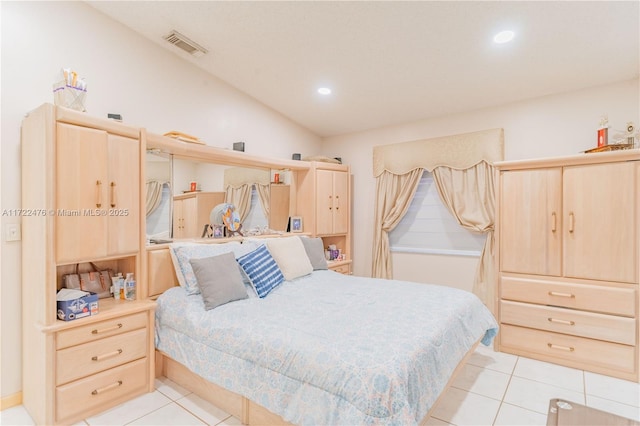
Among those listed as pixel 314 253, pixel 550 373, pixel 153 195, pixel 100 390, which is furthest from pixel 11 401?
pixel 550 373

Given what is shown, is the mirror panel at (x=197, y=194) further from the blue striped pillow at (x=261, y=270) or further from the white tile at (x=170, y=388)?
the white tile at (x=170, y=388)

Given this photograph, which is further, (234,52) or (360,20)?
(234,52)

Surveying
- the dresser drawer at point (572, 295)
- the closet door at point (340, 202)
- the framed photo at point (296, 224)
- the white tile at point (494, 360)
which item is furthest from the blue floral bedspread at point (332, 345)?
the closet door at point (340, 202)

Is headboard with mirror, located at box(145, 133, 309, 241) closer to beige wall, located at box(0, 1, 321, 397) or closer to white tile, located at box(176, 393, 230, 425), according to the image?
beige wall, located at box(0, 1, 321, 397)

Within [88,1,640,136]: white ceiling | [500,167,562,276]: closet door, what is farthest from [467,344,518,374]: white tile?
[88,1,640,136]: white ceiling

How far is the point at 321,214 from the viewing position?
4281mm

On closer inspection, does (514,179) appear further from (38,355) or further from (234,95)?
(38,355)

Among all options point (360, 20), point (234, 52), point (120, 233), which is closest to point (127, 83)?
point (234, 52)

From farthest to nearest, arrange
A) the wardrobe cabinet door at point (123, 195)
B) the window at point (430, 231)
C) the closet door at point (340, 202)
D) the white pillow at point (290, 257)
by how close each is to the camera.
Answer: the closet door at point (340, 202) → the window at point (430, 231) → the white pillow at point (290, 257) → the wardrobe cabinet door at point (123, 195)

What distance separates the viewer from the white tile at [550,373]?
8.40 ft

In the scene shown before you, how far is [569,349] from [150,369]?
3454mm

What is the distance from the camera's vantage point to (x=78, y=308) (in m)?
2.13

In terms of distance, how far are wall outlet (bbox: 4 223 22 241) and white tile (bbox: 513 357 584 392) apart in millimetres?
3934

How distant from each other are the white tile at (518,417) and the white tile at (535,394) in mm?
60
